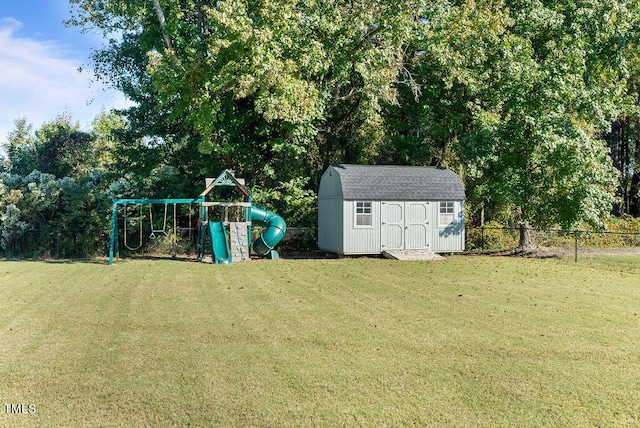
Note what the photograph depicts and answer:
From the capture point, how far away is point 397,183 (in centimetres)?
1930

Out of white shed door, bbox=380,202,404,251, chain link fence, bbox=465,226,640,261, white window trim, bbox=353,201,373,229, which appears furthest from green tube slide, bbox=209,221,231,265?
chain link fence, bbox=465,226,640,261

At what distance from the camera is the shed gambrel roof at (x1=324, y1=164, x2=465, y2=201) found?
18.7m

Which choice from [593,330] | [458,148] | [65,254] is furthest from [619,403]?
[65,254]

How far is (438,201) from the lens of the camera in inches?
764

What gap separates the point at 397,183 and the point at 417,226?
1684 millimetres

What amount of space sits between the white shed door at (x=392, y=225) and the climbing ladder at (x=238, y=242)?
186 inches

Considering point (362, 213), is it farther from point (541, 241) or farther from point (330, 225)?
point (541, 241)

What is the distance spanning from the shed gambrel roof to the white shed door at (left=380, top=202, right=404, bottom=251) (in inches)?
12.6

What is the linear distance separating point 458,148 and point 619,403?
52.0 feet

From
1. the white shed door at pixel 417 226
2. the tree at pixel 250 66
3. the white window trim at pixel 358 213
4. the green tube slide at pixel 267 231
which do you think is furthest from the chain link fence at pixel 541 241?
the green tube slide at pixel 267 231

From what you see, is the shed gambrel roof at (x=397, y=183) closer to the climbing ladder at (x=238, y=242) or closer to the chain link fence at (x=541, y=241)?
the chain link fence at (x=541, y=241)

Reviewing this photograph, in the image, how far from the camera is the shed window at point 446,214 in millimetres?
19531

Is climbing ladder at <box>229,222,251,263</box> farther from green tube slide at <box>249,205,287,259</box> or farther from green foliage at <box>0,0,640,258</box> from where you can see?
green foliage at <box>0,0,640,258</box>

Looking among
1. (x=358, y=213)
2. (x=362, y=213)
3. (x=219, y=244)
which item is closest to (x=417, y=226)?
(x=362, y=213)
